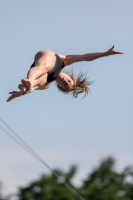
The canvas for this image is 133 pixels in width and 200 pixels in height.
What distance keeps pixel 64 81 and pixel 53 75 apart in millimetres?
348

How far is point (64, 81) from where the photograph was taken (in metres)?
14.8

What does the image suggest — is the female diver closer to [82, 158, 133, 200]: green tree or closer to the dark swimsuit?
the dark swimsuit

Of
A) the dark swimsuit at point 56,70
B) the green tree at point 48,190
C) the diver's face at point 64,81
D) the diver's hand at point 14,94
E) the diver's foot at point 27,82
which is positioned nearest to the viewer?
the diver's foot at point 27,82

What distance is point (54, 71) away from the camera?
47.4 ft

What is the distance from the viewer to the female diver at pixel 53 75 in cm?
1368

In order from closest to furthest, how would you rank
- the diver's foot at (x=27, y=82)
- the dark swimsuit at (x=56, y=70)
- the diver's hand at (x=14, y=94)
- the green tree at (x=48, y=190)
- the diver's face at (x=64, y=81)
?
the diver's foot at (x=27, y=82) → the diver's hand at (x=14, y=94) → the dark swimsuit at (x=56, y=70) → the diver's face at (x=64, y=81) → the green tree at (x=48, y=190)

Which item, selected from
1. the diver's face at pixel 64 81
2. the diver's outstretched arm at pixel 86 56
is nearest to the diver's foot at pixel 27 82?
the diver's face at pixel 64 81

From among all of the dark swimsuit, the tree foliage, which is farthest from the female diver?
the tree foliage

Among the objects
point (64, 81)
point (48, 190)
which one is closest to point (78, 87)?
point (64, 81)

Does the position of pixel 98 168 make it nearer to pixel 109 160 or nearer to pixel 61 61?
pixel 109 160

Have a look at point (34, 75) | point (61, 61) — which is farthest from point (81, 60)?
point (34, 75)

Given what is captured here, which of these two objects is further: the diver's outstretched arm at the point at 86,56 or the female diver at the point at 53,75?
the diver's outstretched arm at the point at 86,56

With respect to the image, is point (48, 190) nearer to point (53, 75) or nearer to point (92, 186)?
point (92, 186)

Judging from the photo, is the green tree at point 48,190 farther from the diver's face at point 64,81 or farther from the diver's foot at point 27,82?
the diver's foot at point 27,82
